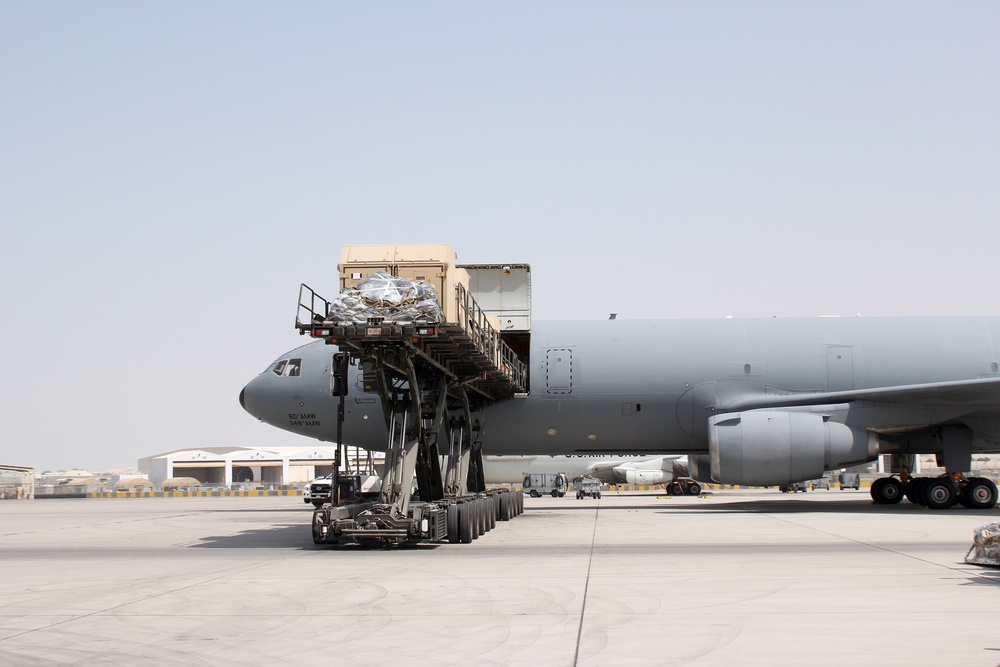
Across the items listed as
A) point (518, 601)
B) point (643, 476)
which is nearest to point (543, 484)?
point (643, 476)

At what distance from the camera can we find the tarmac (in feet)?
24.1

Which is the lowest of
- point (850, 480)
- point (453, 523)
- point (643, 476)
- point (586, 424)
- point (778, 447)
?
point (850, 480)

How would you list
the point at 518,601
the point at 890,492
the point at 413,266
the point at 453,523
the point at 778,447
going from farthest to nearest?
the point at 890,492 < the point at 778,447 < the point at 413,266 < the point at 453,523 < the point at 518,601

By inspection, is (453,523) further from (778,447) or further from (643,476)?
(643,476)

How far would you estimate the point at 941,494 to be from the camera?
80.7ft

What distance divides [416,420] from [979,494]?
51.2 feet

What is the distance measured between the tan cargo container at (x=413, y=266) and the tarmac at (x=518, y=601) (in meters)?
4.60

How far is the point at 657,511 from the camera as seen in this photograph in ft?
88.0

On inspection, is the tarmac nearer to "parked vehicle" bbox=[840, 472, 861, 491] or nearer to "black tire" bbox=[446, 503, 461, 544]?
"black tire" bbox=[446, 503, 461, 544]

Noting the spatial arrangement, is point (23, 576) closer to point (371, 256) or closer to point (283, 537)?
point (283, 537)

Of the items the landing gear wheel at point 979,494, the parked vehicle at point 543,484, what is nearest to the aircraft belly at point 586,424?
the landing gear wheel at point 979,494

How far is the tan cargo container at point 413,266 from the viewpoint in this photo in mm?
17281

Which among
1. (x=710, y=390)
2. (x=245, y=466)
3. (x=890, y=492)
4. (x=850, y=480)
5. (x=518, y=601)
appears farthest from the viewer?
(x=245, y=466)

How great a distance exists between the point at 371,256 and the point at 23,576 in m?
8.43
